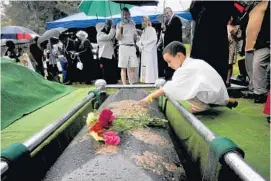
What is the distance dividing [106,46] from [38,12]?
22.2 meters

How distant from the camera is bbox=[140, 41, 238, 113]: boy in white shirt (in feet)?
9.69

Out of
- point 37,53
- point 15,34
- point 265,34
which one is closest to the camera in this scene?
point 265,34

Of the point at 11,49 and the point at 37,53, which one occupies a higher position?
the point at 11,49

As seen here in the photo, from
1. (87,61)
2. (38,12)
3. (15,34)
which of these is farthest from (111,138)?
(38,12)

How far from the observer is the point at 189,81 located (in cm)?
301

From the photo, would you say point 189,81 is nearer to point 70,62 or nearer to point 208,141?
point 208,141

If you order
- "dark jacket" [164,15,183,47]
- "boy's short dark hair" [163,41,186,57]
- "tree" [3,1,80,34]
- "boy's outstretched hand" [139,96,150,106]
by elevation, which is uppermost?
"tree" [3,1,80,34]

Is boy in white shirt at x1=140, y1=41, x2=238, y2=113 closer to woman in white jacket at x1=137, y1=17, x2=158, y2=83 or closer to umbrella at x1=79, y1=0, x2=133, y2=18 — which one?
woman in white jacket at x1=137, y1=17, x2=158, y2=83

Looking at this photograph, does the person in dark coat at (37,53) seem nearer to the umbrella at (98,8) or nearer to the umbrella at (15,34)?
the umbrella at (98,8)

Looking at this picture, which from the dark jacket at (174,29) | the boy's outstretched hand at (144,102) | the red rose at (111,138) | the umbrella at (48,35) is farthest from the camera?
the umbrella at (48,35)

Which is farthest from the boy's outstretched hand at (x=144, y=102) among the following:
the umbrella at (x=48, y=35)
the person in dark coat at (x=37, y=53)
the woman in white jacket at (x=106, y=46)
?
the person in dark coat at (x=37, y=53)

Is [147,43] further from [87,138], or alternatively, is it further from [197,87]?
[87,138]

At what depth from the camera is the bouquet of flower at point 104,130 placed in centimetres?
149

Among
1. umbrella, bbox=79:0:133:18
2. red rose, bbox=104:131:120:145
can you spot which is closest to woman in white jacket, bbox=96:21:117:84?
umbrella, bbox=79:0:133:18
